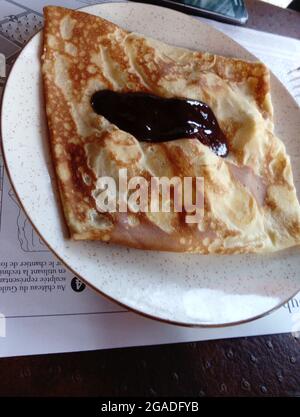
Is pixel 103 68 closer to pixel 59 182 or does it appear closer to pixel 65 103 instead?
pixel 65 103

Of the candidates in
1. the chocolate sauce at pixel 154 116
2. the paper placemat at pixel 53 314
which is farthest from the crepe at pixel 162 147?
the paper placemat at pixel 53 314

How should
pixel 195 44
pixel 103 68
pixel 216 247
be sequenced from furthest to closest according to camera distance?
1. pixel 195 44
2. pixel 103 68
3. pixel 216 247

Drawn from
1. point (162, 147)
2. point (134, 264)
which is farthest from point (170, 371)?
point (162, 147)

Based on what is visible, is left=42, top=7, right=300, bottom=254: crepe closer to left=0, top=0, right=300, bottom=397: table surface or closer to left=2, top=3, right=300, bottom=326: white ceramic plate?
left=2, top=3, right=300, bottom=326: white ceramic plate

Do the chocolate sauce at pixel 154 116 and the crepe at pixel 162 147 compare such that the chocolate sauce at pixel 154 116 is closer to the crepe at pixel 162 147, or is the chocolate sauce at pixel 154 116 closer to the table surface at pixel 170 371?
the crepe at pixel 162 147

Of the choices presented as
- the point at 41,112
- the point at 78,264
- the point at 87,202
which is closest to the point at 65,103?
the point at 41,112

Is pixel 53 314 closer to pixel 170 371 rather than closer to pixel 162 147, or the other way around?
pixel 170 371
